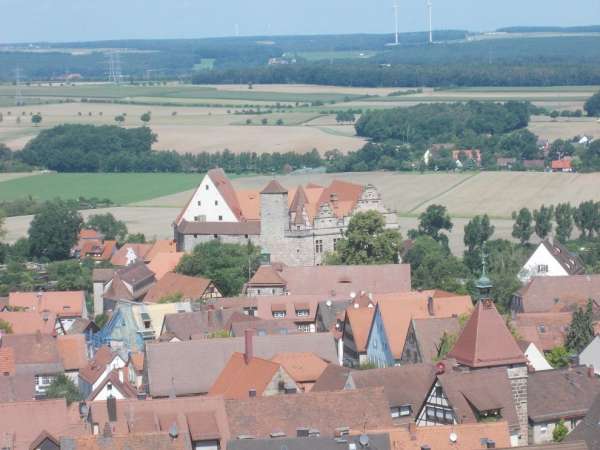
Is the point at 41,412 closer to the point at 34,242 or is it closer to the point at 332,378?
the point at 332,378

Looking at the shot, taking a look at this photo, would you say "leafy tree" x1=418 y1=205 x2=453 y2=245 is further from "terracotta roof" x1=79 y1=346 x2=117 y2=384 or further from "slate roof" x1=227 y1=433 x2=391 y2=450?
"slate roof" x1=227 y1=433 x2=391 y2=450

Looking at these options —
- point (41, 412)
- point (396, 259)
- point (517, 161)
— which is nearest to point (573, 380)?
point (41, 412)

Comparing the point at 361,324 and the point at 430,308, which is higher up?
the point at 430,308

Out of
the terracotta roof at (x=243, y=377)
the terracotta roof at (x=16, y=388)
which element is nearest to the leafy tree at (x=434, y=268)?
the terracotta roof at (x=243, y=377)

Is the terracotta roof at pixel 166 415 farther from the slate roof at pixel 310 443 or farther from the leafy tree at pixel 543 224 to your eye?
the leafy tree at pixel 543 224

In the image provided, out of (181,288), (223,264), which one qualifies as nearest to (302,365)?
(181,288)

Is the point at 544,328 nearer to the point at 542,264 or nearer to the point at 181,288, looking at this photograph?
the point at 181,288

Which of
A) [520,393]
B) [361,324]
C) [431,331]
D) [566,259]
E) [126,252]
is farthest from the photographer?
[126,252]
